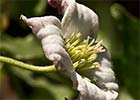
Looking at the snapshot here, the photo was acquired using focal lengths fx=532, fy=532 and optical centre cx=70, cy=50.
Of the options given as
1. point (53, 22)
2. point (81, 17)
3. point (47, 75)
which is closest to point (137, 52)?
point (47, 75)

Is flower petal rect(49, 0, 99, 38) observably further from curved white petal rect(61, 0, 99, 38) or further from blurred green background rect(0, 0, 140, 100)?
blurred green background rect(0, 0, 140, 100)

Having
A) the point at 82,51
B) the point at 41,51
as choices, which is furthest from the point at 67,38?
the point at 41,51

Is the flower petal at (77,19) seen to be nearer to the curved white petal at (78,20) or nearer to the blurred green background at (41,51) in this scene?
the curved white petal at (78,20)

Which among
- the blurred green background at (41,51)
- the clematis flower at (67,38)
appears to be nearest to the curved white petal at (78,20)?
the clematis flower at (67,38)

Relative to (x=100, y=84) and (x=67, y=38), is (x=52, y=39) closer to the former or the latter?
(x=67, y=38)

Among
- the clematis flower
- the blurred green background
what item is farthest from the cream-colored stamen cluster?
the blurred green background

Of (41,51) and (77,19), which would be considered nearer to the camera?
(77,19)
